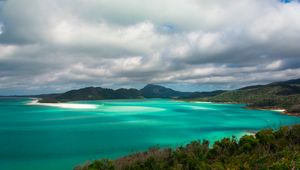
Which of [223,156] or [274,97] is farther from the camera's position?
[274,97]

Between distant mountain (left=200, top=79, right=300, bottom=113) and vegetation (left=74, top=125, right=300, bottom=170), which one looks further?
distant mountain (left=200, top=79, right=300, bottom=113)

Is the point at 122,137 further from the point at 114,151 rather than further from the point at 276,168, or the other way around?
the point at 276,168

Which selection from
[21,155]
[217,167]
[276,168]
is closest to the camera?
A: [276,168]

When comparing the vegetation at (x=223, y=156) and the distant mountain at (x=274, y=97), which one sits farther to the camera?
the distant mountain at (x=274, y=97)

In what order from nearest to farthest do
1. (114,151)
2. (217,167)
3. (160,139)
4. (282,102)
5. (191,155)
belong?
(217,167)
(191,155)
(114,151)
(160,139)
(282,102)

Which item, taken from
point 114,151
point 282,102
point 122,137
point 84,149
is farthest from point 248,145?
point 282,102

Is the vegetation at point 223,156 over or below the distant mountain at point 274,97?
below

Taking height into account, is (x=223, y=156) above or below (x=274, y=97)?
below

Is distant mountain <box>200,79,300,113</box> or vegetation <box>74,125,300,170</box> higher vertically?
distant mountain <box>200,79,300,113</box>
